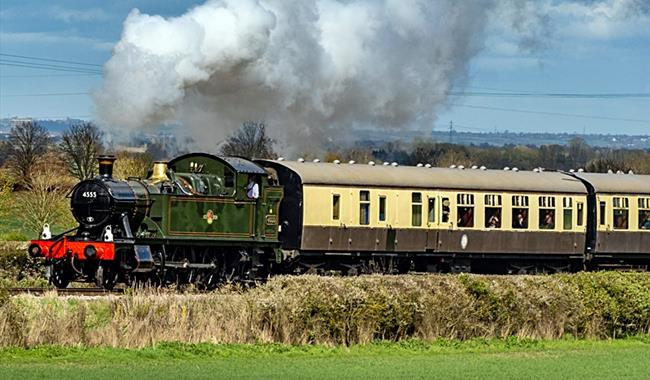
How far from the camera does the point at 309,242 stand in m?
34.2

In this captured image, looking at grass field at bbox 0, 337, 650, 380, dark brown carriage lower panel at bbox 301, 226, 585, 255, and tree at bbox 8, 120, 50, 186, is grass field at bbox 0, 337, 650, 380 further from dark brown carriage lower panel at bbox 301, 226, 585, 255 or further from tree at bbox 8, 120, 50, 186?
tree at bbox 8, 120, 50, 186

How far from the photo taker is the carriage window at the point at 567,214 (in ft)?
130

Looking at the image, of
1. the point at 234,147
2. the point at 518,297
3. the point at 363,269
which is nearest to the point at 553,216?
the point at 363,269

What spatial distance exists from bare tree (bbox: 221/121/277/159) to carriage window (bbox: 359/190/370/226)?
1322 centimetres

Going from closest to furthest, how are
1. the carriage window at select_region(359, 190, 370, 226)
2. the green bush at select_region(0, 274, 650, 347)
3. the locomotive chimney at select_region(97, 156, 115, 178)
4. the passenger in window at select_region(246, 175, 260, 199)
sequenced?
the green bush at select_region(0, 274, 650, 347) < the locomotive chimney at select_region(97, 156, 115, 178) < the passenger in window at select_region(246, 175, 260, 199) < the carriage window at select_region(359, 190, 370, 226)

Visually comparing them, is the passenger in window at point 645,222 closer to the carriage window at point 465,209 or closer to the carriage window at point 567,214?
the carriage window at point 567,214

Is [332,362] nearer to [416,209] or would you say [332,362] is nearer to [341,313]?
[341,313]

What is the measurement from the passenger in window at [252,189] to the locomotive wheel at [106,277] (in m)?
4.54

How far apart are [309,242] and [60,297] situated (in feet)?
30.8

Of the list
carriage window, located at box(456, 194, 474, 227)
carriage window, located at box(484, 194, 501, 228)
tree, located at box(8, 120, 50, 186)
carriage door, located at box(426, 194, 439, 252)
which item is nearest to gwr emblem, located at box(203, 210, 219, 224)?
carriage door, located at box(426, 194, 439, 252)

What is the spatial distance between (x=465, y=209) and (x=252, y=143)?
23927 millimetres

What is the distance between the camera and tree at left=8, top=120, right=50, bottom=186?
88.4 metres

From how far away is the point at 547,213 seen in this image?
3938 cm

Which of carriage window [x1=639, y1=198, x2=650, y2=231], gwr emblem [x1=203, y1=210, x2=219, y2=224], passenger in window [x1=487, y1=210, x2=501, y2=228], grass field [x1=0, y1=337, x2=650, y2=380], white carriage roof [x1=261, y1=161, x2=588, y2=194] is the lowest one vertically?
grass field [x1=0, y1=337, x2=650, y2=380]
